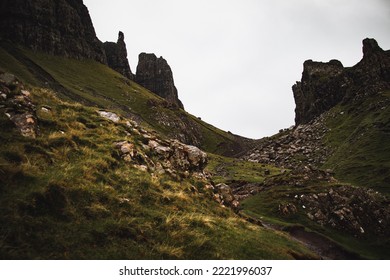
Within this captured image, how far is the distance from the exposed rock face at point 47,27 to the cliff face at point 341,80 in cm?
12984

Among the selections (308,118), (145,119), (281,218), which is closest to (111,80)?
(145,119)

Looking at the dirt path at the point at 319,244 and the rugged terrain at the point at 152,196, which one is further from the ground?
the rugged terrain at the point at 152,196

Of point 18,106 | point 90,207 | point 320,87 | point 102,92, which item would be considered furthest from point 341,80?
point 90,207

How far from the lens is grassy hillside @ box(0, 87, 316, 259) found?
35.8 feet

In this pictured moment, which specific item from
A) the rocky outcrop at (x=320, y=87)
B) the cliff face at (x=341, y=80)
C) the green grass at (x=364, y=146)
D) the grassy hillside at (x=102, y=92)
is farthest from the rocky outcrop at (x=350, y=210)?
the rocky outcrop at (x=320, y=87)

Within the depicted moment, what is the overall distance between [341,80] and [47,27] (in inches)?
5956

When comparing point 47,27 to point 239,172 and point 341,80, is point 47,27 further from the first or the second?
point 341,80

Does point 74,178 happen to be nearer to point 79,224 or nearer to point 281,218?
point 79,224

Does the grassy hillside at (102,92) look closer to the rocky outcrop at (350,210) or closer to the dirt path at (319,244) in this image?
the rocky outcrop at (350,210)

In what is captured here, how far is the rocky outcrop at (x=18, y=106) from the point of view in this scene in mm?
17188

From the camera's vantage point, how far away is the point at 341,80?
124 m

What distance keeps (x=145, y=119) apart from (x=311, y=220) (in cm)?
9801

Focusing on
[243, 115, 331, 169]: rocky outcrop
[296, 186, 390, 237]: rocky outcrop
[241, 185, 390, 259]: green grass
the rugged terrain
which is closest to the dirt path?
the rugged terrain

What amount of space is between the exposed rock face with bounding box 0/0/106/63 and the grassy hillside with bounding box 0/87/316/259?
143252 millimetres
